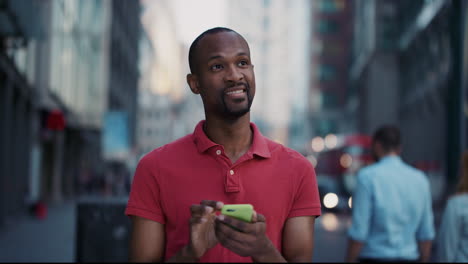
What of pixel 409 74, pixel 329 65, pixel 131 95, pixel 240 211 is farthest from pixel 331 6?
pixel 240 211

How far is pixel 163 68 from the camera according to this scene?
12550 cm

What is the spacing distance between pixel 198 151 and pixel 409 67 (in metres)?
44.8

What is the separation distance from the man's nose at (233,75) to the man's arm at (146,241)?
2.19 feet

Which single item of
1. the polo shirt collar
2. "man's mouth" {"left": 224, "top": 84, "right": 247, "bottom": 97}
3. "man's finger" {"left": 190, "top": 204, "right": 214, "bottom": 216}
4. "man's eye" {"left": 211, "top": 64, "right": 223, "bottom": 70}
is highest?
"man's eye" {"left": 211, "top": 64, "right": 223, "bottom": 70}

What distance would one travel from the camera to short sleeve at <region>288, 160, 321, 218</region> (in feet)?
8.08

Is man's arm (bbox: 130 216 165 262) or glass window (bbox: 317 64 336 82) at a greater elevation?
glass window (bbox: 317 64 336 82)

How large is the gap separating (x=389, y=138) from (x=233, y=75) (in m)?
3.45

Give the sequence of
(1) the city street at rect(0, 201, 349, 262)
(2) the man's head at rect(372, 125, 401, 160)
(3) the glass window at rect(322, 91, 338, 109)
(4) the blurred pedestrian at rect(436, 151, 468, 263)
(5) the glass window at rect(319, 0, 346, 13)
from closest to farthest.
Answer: (4) the blurred pedestrian at rect(436, 151, 468, 263) < (2) the man's head at rect(372, 125, 401, 160) < (1) the city street at rect(0, 201, 349, 262) < (3) the glass window at rect(322, 91, 338, 109) < (5) the glass window at rect(319, 0, 346, 13)

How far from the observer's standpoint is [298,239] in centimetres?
243

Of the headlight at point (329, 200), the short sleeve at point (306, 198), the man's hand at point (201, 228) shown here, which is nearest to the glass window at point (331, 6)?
the headlight at point (329, 200)

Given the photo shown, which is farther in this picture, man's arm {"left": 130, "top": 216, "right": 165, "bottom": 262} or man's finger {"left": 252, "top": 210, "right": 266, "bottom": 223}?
man's arm {"left": 130, "top": 216, "right": 165, "bottom": 262}

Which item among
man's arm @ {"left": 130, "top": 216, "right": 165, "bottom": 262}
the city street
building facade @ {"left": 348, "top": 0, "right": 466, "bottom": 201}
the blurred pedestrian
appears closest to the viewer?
man's arm @ {"left": 130, "top": 216, "right": 165, "bottom": 262}

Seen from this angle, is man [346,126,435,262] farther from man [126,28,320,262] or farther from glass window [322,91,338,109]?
glass window [322,91,338,109]

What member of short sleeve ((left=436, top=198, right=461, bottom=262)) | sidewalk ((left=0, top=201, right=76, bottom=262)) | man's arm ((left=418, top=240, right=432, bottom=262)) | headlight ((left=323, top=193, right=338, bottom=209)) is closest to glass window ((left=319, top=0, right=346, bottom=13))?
sidewalk ((left=0, top=201, right=76, bottom=262))
